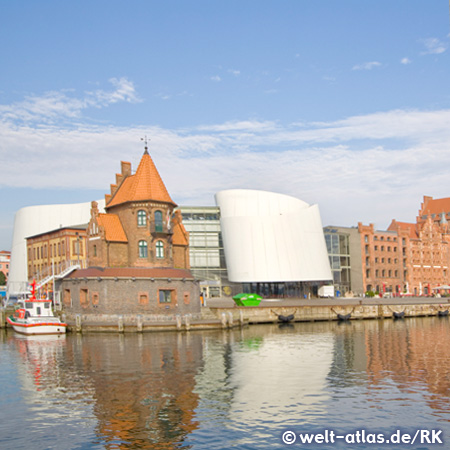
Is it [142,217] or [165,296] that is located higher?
[142,217]

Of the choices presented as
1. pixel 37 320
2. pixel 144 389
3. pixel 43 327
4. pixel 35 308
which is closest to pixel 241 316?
pixel 43 327

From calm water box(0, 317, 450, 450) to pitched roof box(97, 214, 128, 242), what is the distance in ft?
50.6

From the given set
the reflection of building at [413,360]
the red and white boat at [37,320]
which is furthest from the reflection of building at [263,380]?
the red and white boat at [37,320]

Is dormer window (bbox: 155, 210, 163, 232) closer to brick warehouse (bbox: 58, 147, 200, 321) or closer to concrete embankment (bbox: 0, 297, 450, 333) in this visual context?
brick warehouse (bbox: 58, 147, 200, 321)

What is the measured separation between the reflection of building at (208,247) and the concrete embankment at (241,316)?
16.9m

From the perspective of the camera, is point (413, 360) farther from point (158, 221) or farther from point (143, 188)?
point (143, 188)

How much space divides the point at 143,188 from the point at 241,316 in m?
17.1

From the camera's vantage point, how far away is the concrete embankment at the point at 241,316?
53.0 meters

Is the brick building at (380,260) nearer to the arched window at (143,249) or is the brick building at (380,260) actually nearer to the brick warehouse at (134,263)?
the brick warehouse at (134,263)

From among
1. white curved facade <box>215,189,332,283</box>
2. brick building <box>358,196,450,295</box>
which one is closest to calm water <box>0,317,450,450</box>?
white curved facade <box>215,189,332,283</box>

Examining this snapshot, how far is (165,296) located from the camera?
57.0 meters

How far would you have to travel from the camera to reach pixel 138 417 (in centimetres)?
2189

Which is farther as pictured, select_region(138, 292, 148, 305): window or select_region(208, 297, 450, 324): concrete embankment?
select_region(208, 297, 450, 324): concrete embankment

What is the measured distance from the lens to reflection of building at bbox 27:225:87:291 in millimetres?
83938
